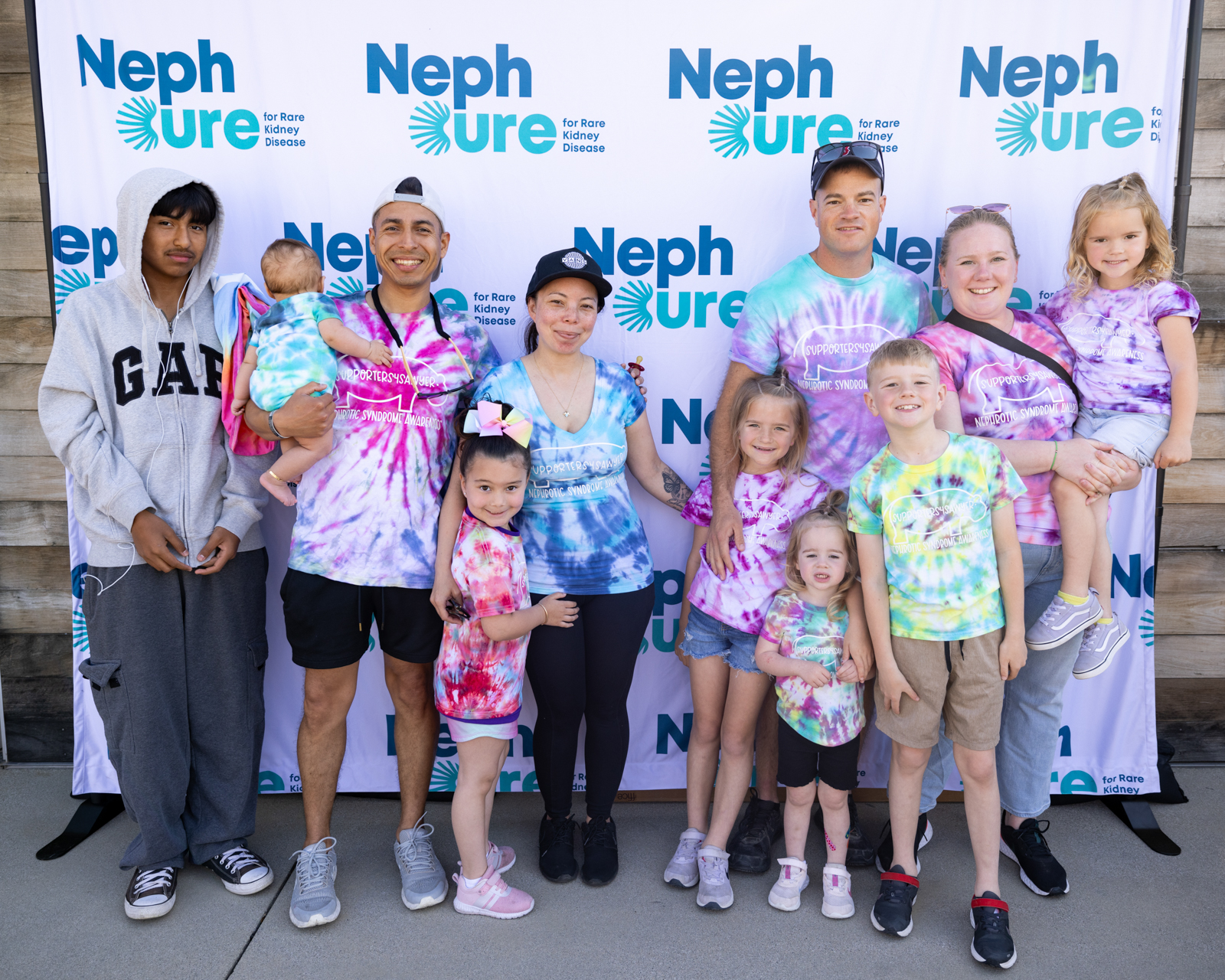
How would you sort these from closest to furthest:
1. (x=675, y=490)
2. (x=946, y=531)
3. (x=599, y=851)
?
(x=946, y=531) < (x=599, y=851) < (x=675, y=490)

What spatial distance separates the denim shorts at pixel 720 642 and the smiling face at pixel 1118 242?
1.52m

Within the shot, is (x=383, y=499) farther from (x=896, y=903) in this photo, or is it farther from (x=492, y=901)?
(x=896, y=903)

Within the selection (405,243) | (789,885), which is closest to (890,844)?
(789,885)

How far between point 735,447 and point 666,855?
1383 mm

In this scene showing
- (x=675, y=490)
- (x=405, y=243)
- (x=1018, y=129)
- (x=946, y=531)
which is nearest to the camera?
(x=946, y=531)

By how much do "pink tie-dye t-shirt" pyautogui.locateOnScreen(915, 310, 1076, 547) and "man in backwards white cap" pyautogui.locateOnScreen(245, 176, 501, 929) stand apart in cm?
146

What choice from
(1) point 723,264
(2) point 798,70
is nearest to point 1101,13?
(2) point 798,70

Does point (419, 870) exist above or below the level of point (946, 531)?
below

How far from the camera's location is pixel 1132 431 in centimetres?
235

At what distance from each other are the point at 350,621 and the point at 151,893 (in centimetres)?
99

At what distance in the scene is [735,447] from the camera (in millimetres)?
2486

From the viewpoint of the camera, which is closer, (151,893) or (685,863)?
(151,893)

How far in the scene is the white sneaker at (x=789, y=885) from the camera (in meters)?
2.38

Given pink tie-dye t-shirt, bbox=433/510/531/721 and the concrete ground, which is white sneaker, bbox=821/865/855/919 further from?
pink tie-dye t-shirt, bbox=433/510/531/721
